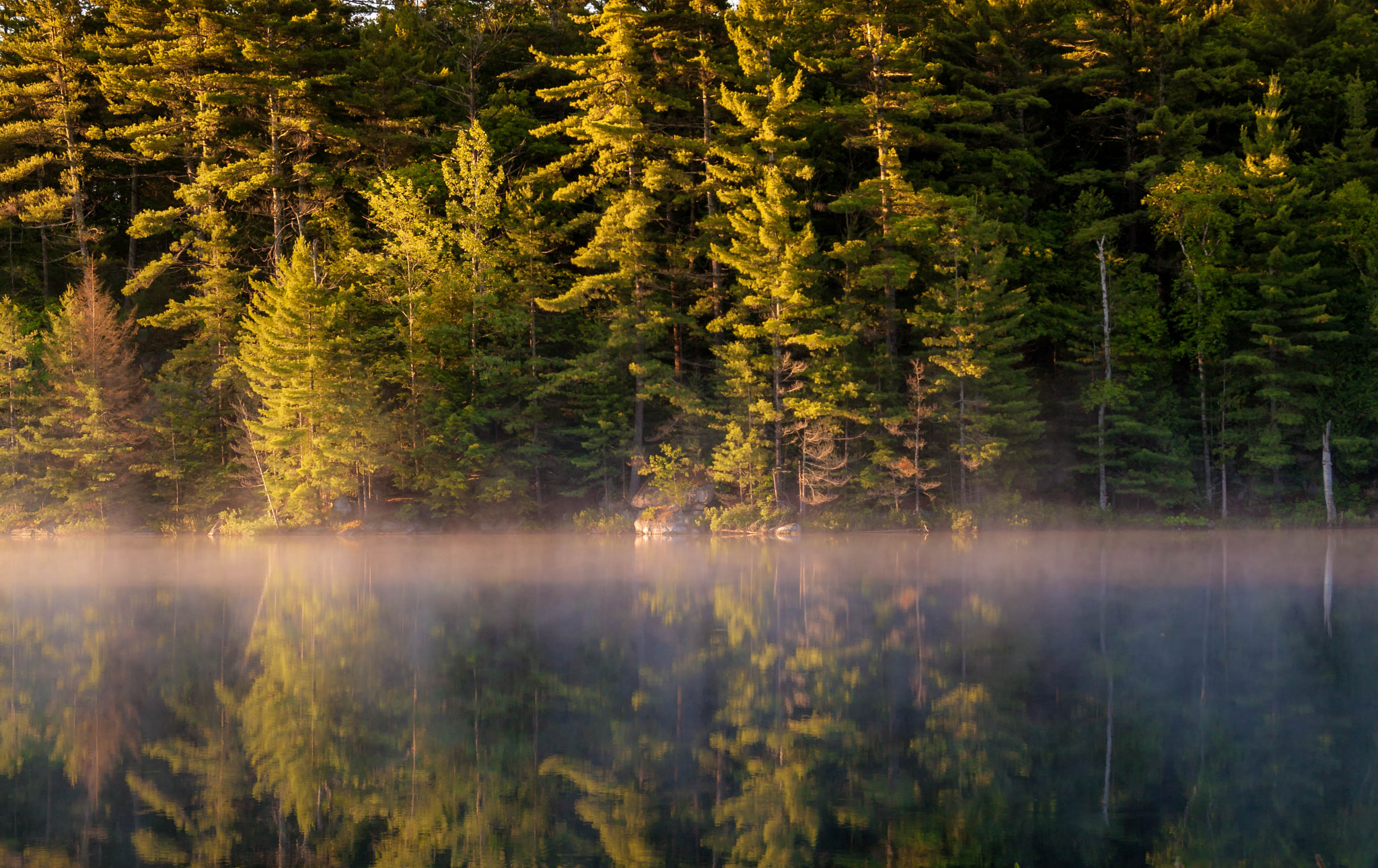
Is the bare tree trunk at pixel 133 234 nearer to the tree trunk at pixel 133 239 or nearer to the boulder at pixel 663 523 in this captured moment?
the tree trunk at pixel 133 239

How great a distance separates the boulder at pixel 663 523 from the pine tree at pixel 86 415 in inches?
663

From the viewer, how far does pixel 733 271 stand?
37500mm

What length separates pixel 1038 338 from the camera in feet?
127

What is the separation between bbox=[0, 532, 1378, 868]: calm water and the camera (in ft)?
26.2

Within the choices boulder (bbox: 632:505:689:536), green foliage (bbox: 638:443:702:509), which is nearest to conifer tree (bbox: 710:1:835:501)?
green foliage (bbox: 638:443:702:509)

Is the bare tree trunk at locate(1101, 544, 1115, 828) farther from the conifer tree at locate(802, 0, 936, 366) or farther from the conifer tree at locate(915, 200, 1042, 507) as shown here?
the conifer tree at locate(802, 0, 936, 366)

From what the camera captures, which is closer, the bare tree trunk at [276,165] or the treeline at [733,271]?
the treeline at [733,271]

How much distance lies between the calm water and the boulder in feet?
41.0

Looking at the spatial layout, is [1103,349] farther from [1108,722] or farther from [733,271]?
[1108,722]

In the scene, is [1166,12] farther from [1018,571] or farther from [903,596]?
[903,596]

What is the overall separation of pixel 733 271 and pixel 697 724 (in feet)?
91.5

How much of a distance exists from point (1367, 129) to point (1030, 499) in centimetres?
1802

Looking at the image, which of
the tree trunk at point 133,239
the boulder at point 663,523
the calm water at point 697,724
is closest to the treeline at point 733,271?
the boulder at point 663,523

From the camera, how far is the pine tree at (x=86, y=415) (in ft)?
115
